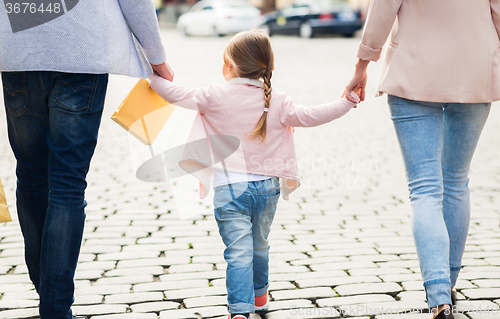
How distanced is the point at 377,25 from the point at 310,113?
47 cm

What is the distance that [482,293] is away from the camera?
301cm

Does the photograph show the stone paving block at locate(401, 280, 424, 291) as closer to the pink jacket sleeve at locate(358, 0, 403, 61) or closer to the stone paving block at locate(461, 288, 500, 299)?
the stone paving block at locate(461, 288, 500, 299)

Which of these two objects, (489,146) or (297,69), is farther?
(297,69)

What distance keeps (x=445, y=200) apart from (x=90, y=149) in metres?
1.61

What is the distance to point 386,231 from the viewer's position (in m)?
4.15

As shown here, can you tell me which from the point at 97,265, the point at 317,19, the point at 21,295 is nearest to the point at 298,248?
the point at 97,265

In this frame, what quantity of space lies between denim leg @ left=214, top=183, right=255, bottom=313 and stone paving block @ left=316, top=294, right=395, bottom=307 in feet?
1.74

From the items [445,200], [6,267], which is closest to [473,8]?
[445,200]

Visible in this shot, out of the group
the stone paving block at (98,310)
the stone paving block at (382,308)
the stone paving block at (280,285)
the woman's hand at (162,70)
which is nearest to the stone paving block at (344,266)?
the stone paving block at (280,285)

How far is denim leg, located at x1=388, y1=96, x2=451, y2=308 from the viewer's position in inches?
96.8

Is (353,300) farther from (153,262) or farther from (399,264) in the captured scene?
(153,262)

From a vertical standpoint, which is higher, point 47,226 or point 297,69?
point 297,69

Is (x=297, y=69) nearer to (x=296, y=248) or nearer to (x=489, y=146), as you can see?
(x=489, y=146)

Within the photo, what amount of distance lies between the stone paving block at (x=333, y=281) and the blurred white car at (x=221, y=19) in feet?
67.4
